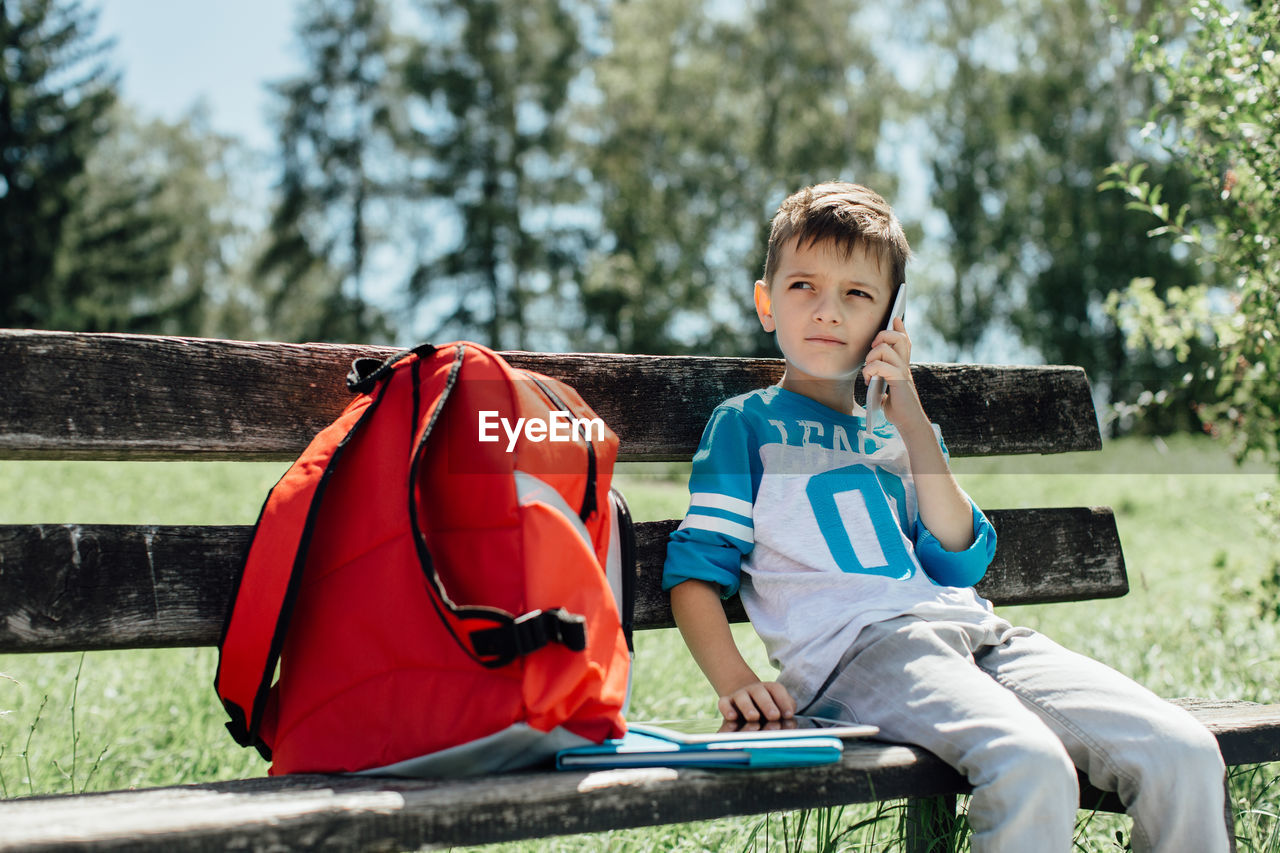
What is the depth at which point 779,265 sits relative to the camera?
2.33 m

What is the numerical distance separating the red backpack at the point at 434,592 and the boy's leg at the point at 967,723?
51 cm

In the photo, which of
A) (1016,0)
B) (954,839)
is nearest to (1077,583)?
(954,839)

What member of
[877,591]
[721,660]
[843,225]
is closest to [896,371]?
[843,225]

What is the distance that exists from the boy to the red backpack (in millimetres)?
426

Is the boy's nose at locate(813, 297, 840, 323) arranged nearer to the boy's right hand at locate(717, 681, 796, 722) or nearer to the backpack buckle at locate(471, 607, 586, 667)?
the boy's right hand at locate(717, 681, 796, 722)

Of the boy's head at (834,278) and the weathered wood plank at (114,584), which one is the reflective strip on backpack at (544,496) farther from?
the boy's head at (834,278)

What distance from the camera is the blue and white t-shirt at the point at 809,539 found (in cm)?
203

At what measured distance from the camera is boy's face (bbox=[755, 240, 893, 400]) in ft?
7.38

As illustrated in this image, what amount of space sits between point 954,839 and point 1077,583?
2.89ft

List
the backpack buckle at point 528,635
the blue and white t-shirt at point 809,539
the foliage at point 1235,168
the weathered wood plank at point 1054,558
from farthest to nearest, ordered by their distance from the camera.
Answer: the foliage at point 1235,168 → the weathered wood plank at point 1054,558 → the blue and white t-shirt at point 809,539 → the backpack buckle at point 528,635

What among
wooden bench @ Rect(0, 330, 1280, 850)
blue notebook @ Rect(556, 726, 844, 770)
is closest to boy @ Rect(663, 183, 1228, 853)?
wooden bench @ Rect(0, 330, 1280, 850)

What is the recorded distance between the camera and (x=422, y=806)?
130 centimetres

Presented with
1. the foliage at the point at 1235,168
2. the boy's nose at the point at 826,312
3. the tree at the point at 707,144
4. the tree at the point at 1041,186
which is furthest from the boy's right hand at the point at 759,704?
the tree at the point at 1041,186

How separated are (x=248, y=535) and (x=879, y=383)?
1.33 meters
